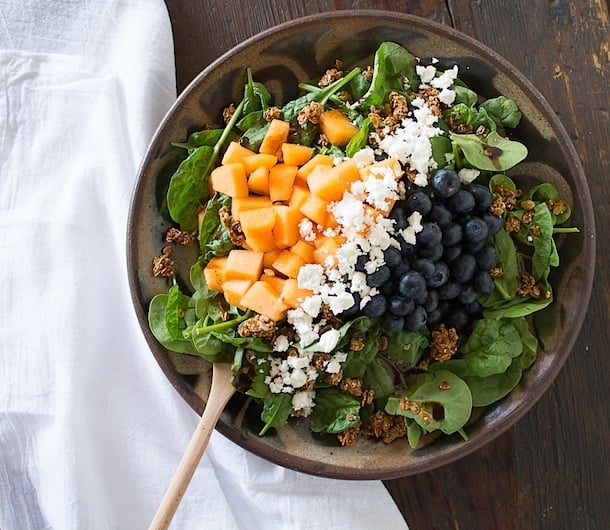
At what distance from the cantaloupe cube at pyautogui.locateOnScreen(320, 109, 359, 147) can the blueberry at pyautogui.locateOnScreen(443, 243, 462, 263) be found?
0.27m

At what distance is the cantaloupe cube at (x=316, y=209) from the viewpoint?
1339mm

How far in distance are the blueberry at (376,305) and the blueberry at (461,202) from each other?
20 cm

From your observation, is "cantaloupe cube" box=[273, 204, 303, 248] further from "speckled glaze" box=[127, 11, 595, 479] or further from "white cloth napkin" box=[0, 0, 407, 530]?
"white cloth napkin" box=[0, 0, 407, 530]

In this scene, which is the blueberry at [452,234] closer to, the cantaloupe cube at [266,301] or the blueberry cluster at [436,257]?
the blueberry cluster at [436,257]

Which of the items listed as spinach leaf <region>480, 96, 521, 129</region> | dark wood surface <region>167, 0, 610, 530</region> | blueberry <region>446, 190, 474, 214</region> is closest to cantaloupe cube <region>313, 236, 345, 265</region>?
blueberry <region>446, 190, 474, 214</region>

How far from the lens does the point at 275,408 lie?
1432mm

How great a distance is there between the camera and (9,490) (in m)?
1.56

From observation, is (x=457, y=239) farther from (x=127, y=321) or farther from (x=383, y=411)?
(x=127, y=321)

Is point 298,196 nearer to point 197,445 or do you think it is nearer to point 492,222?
point 492,222

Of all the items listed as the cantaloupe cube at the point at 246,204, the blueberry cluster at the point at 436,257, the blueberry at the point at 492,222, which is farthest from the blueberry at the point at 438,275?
the cantaloupe cube at the point at 246,204

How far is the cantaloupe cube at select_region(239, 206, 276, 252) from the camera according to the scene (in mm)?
1365

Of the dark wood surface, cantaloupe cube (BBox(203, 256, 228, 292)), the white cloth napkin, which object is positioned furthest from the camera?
the dark wood surface

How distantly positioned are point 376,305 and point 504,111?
1.52ft

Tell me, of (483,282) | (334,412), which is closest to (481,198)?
(483,282)
